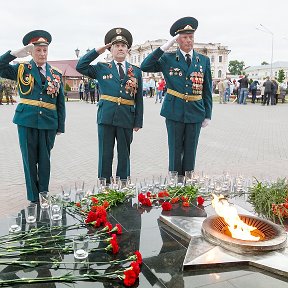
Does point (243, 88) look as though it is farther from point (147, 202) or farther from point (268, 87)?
point (147, 202)

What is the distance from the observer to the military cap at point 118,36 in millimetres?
3934

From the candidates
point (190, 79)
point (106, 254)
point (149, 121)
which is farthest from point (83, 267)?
point (149, 121)

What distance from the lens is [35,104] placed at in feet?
12.7

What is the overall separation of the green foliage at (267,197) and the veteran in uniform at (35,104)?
2317 millimetres

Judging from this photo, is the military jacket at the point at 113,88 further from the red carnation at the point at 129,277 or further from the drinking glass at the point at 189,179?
the red carnation at the point at 129,277

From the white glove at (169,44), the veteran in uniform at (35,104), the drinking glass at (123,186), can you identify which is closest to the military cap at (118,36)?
the white glove at (169,44)

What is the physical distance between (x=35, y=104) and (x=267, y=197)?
2.62 meters

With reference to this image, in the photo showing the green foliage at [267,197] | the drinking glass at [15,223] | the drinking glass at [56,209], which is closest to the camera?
the drinking glass at [15,223]

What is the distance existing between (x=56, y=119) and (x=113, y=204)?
4.60ft

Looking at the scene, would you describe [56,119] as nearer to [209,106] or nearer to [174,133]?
[174,133]

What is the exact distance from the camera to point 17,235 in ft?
8.20

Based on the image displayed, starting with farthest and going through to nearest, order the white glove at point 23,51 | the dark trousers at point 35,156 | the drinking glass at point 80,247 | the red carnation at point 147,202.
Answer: the dark trousers at point 35,156, the white glove at point 23,51, the red carnation at point 147,202, the drinking glass at point 80,247

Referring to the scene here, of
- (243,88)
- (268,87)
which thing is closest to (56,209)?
(268,87)

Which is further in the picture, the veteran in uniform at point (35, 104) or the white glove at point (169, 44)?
the white glove at point (169, 44)
